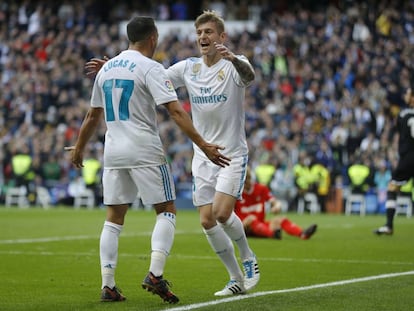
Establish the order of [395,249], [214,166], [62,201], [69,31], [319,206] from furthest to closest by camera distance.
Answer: [69,31], [62,201], [319,206], [395,249], [214,166]

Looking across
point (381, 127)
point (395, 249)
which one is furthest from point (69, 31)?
point (395, 249)

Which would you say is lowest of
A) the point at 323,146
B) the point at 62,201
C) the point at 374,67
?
the point at 62,201

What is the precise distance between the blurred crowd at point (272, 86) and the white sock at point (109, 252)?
2087 centimetres

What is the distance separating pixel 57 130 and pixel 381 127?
429 inches

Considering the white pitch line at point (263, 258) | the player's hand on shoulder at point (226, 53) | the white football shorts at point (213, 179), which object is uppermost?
the player's hand on shoulder at point (226, 53)

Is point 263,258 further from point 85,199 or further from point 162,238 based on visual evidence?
point 85,199

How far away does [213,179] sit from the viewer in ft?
31.2

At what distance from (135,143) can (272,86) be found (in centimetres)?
2555

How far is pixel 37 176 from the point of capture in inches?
1270

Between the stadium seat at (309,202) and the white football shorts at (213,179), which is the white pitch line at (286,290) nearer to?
the white football shorts at (213,179)

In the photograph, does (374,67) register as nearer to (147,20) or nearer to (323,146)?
(323,146)

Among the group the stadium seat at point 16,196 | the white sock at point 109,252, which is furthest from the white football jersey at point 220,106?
the stadium seat at point 16,196

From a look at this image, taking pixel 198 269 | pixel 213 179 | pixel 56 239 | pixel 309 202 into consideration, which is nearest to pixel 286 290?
pixel 213 179

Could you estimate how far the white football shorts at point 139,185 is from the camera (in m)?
8.64
